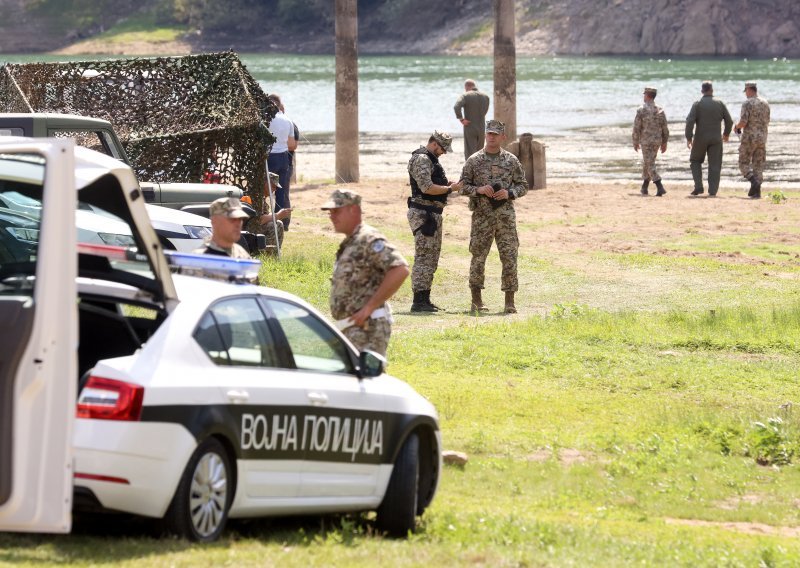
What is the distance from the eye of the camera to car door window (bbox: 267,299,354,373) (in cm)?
792

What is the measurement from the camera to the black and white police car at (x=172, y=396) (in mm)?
6367

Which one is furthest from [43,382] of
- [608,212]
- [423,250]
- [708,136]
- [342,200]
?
[708,136]

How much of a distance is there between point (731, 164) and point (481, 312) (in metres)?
20.3

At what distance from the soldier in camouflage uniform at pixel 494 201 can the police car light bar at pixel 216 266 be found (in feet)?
27.4

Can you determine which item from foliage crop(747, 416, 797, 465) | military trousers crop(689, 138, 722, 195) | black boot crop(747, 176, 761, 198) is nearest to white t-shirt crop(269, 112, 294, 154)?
military trousers crop(689, 138, 722, 195)

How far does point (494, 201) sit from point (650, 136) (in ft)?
41.2

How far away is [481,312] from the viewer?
17.0m

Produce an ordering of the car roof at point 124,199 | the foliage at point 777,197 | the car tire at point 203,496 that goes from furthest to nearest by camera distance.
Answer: the foliage at point 777,197 < the car roof at point 124,199 < the car tire at point 203,496

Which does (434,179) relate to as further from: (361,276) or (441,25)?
(441,25)

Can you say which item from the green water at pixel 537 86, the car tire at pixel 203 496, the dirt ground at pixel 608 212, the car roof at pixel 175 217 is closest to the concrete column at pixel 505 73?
the dirt ground at pixel 608 212

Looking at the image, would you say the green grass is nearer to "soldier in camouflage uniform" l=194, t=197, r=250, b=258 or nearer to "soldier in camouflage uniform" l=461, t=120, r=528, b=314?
"soldier in camouflage uniform" l=461, t=120, r=528, b=314

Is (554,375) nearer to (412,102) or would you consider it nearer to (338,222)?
(338,222)

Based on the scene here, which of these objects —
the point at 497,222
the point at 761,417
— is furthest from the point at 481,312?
the point at 761,417

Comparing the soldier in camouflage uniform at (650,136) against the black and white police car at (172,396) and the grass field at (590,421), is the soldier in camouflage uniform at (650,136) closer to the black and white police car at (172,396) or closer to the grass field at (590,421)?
the grass field at (590,421)
